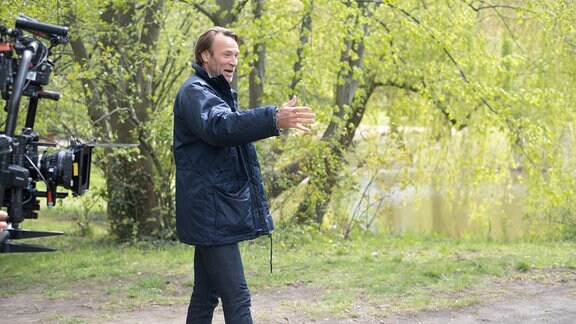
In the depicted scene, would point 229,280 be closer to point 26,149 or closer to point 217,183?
point 217,183

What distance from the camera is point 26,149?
12.1 ft

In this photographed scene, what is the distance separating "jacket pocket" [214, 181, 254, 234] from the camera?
12.7ft

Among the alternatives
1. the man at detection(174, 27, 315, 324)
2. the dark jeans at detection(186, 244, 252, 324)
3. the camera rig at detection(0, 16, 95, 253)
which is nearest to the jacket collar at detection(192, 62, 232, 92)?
the man at detection(174, 27, 315, 324)

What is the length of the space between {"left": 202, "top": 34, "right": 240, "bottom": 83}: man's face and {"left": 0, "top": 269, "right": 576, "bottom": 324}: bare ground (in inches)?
A: 88.2

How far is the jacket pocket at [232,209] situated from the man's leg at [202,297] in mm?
456

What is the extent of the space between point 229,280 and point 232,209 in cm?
39

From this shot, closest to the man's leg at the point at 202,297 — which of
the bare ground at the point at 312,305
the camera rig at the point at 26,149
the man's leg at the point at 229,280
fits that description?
the man's leg at the point at 229,280

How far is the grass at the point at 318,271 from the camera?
6.36 meters

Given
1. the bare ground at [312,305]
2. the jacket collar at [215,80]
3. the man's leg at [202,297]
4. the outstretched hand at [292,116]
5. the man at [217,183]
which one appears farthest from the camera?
the bare ground at [312,305]

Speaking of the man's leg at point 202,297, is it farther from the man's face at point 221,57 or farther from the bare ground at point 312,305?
the bare ground at point 312,305

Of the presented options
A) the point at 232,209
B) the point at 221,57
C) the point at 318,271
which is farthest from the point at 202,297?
the point at 318,271

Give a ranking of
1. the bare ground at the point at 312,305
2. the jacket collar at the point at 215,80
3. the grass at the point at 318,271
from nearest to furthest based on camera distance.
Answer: the jacket collar at the point at 215,80
the bare ground at the point at 312,305
the grass at the point at 318,271

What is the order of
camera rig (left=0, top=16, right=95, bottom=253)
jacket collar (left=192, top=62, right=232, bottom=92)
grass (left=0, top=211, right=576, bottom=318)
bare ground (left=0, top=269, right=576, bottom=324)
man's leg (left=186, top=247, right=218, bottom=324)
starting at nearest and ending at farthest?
camera rig (left=0, top=16, right=95, bottom=253), jacket collar (left=192, top=62, right=232, bottom=92), man's leg (left=186, top=247, right=218, bottom=324), bare ground (left=0, top=269, right=576, bottom=324), grass (left=0, top=211, right=576, bottom=318)

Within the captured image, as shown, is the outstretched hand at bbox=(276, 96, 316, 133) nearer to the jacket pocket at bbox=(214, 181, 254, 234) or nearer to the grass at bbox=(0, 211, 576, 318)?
the jacket pocket at bbox=(214, 181, 254, 234)
